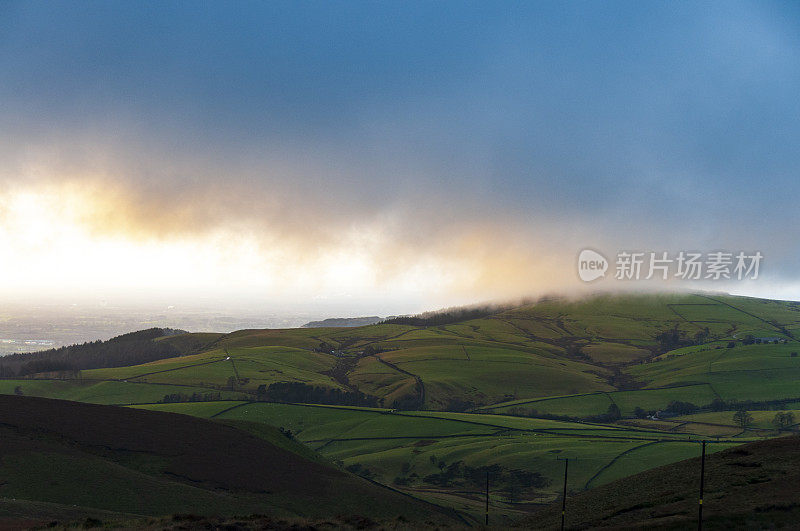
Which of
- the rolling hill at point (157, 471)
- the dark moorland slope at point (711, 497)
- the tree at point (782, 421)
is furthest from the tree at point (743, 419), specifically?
the dark moorland slope at point (711, 497)

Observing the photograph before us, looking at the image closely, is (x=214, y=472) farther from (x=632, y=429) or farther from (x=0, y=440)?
(x=632, y=429)

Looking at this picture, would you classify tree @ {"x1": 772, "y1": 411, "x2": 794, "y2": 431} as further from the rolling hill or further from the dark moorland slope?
the dark moorland slope

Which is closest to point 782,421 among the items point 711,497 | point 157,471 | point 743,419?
point 743,419

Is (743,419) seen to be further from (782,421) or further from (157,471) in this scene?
(157,471)

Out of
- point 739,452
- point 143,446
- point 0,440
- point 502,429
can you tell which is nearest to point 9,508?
point 0,440

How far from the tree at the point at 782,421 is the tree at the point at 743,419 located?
658 centimetres

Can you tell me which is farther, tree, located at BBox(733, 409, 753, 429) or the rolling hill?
tree, located at BBox(733, 409, 753, 429)

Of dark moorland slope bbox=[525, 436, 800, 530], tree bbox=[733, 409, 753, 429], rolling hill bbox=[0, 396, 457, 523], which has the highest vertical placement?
dark moorland slope bbox=[525, 436, 800, 530]

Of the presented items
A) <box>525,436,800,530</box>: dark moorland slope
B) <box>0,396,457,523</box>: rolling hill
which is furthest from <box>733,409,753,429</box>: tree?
<box>525,436,800,530</box>: dark moorland slope

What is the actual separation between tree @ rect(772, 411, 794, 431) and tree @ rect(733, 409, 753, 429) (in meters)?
6.58

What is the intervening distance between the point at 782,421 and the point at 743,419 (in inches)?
417

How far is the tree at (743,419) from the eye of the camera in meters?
189

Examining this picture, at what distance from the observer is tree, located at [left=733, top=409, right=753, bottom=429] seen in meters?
189

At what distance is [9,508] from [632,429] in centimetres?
16442
